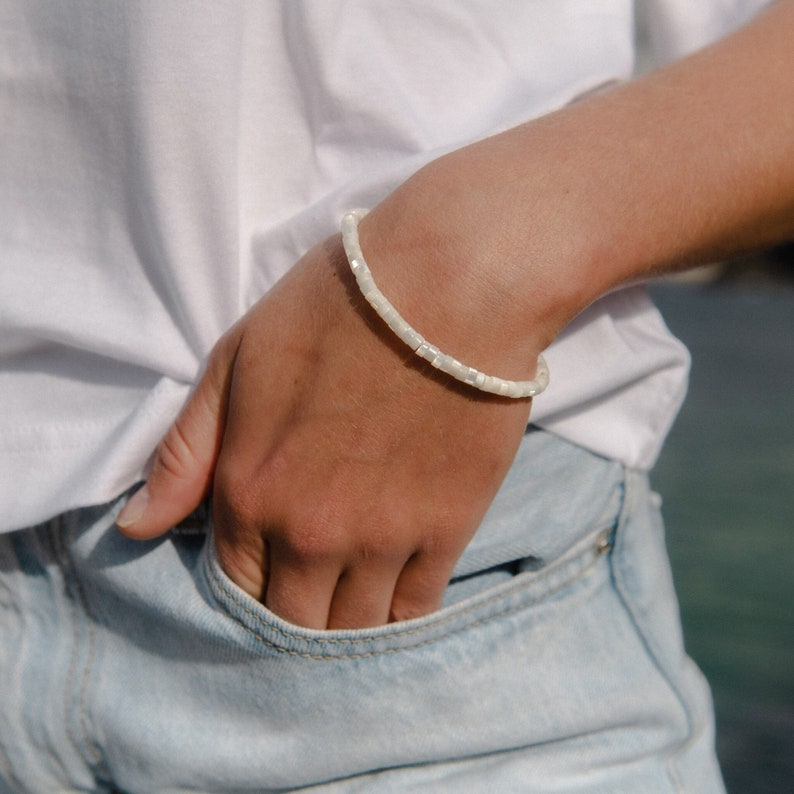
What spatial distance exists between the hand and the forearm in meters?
0.04

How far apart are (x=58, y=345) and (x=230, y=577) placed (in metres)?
0.25

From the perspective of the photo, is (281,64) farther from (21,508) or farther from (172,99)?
(21,508)

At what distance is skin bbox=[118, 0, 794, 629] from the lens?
0.68 m

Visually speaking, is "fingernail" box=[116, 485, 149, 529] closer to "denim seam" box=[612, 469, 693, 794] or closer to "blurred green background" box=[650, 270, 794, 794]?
"denim seam" box=[612, 469, 693, 794]

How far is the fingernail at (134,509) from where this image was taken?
2.54 feet

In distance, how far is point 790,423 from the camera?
182 inches

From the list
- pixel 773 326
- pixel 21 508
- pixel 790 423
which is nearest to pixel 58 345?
pixel 21 508

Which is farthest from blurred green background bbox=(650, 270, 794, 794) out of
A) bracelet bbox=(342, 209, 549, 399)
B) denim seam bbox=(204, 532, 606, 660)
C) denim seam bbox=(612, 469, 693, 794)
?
bracelet bbox=(342, 209, 549, 399)

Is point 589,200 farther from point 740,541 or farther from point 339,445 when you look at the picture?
point 740,541

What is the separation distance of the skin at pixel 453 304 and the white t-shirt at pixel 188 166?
7 cm

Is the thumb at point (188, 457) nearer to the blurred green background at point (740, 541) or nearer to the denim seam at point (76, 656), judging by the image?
the denim seam at point (76, 656)

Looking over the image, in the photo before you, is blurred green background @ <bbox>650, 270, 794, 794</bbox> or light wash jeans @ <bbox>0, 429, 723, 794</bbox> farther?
blurred green background @ <bbox>650, 270, 794, 794</bbox>

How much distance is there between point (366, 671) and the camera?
2.57ft

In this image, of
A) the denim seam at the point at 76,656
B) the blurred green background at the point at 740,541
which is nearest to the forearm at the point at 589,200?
the denim seam at the point at 76,656
